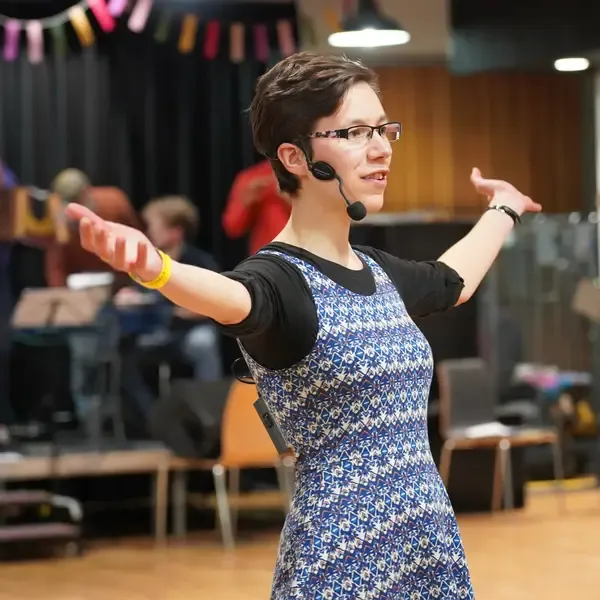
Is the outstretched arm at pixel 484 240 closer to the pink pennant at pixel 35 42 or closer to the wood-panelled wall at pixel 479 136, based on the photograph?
the pink pennant at pixel 35 42

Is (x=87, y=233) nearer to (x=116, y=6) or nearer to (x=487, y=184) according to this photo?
(x=487, y=184)

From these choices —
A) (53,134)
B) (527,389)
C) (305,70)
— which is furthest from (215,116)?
(305,70)

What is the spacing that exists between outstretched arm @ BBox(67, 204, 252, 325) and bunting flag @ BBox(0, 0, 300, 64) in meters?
6.31

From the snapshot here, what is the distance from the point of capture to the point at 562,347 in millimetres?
8250

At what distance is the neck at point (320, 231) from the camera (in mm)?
1711

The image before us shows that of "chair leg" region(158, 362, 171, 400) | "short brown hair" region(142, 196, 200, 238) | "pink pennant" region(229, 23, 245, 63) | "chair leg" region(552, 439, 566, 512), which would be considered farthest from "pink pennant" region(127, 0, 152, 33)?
"chair leg" region(552, 439, 566, 512)

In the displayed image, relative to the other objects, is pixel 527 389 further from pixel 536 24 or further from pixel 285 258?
pixel 285 258

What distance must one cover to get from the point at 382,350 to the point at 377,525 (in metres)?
0.22

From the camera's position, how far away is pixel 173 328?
779 cm

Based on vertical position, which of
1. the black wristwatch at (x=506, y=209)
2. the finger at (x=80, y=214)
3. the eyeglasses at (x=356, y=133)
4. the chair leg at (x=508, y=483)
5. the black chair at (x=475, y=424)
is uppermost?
the eyeglasses at (x=356, y=133)

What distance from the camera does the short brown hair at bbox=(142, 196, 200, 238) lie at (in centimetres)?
802

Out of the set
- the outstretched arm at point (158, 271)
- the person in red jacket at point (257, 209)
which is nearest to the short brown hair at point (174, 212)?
the person in red jacket at point (257, 209)

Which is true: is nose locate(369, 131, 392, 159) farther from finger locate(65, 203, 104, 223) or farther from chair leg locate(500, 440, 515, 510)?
chair leg locate(500, 440, 515, 510)

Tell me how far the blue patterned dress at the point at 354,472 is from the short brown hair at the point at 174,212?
641cm
